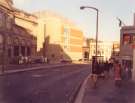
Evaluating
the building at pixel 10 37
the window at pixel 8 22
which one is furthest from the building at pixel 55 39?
the window at pixel 8 22

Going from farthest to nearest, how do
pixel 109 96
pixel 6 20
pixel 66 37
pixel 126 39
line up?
1. pixel 66 37
2. pixel 6 20
3. pixel 126 39
4. pixel 109 96

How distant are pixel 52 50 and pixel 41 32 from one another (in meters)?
9.78

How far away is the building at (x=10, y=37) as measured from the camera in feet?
300

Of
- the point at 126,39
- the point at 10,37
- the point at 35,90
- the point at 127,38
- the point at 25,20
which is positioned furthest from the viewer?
the point at 25,20

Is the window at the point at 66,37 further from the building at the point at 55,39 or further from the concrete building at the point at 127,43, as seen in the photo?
the concrete building at the point at 127,43

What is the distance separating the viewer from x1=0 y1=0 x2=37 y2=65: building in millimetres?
91331

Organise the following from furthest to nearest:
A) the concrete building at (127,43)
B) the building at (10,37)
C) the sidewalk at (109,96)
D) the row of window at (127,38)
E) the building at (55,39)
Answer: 1. the building at (55,39)
2. the building at (10,37)
3. the row of window at (127,38)
4. the concrete building at (127,43)
5. the sidewalk at (109,96)

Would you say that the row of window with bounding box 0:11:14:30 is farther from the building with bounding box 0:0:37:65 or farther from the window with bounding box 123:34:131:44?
the window with bounding box 123:34:131:44

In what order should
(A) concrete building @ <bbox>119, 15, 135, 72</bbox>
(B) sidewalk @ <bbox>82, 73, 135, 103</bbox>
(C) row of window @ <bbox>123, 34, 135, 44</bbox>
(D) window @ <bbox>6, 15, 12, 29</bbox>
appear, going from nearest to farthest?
(B) sidewalk @ <bbox>82, 73, 135, 103</bbox>, (A) concrete building @ <bbox>119, 15, 135, 72</bbox>, (C) row of window @ <bbox>123, 34, 135, 44</bbox>, (D) window @ <bbox>6, 15, 12, 29</bbox>

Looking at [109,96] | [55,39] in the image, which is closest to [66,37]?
[55,39]

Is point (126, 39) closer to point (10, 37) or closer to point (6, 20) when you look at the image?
point (6, 20)

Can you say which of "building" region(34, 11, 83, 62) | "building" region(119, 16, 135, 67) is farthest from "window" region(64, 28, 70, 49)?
"building" region(119, 16, 135, 67)

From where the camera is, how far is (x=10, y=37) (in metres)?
97.6

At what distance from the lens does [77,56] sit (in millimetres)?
198500
